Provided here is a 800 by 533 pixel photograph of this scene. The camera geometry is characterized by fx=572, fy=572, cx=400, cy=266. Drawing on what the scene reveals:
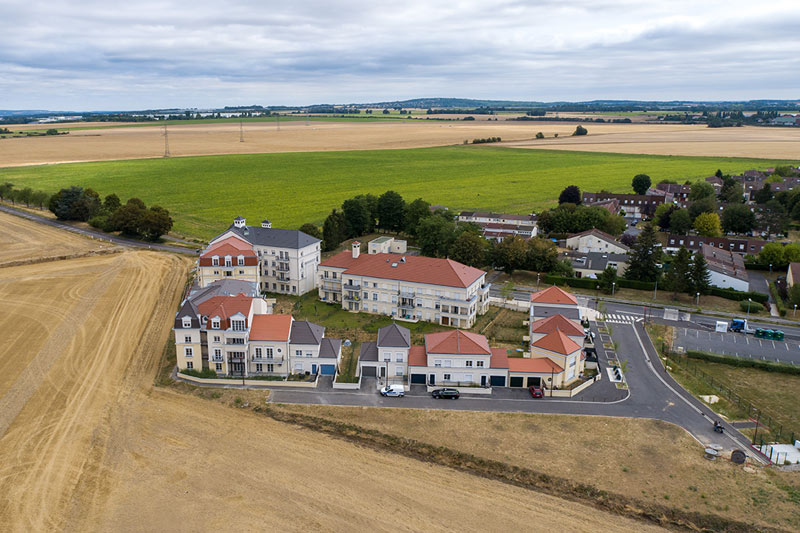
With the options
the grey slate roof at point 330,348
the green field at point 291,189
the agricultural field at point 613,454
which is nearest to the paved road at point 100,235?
the green field at point 291,189

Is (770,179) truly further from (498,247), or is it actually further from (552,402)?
(552,402)

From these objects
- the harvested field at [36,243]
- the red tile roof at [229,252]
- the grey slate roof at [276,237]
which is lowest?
the harvested field at [36,243]

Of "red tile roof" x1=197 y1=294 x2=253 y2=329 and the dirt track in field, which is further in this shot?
"red tile roof" x1=197 y1=294 x2=253 y2=329

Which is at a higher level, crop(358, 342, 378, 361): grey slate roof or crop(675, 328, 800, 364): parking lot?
crop(358, 342, 378, 361): grey slate roof

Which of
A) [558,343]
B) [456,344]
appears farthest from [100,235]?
[558,343]

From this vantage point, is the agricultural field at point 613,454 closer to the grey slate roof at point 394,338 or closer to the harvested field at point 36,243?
the grey slate roof at point 394,338

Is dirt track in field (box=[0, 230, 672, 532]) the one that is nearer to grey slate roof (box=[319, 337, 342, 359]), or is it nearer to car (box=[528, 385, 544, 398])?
grey slate roof (box=[319, 337, 342, 359])

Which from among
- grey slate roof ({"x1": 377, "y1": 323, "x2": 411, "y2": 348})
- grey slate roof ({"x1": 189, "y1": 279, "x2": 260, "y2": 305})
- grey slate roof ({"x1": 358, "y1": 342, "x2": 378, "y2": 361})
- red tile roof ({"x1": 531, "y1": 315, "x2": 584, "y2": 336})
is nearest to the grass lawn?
red tile roof ({"x1": 531, "y1": 315, "x2": 584, "y2": 336})
